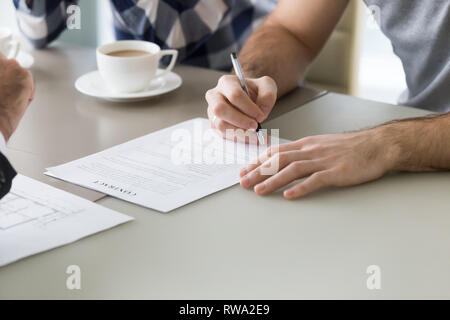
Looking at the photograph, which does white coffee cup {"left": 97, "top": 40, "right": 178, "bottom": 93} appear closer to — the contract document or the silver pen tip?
the contract document

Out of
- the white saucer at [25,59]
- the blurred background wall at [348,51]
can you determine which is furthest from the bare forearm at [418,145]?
the white saucer at [25,59]

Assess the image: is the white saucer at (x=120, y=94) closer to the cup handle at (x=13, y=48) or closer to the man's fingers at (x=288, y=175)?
the cup handle at (x=13, y=48)

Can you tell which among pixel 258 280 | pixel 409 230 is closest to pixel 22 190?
pixel 258 280

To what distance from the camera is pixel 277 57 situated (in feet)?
4.45

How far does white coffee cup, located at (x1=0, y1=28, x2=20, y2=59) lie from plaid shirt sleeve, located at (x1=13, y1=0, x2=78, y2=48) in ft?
0.68

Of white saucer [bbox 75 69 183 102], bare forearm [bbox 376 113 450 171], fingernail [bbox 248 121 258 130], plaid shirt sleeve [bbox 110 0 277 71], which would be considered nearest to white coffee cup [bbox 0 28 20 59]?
white saucer [bbox 75 69 183 102]

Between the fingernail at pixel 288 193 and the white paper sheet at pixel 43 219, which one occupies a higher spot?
the fingernail at pixel 288 193

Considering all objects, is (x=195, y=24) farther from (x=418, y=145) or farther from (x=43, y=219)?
(x=43, y=219)

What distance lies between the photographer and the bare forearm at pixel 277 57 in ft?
4.25

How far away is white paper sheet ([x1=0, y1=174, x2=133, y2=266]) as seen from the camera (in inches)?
27.8

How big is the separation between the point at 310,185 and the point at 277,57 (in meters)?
0.58

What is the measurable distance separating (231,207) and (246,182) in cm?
→ 6

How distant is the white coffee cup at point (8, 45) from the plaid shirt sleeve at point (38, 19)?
21 cm

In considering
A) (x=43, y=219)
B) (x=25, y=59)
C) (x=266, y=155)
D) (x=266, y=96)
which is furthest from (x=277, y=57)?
(x=43, y=219)
